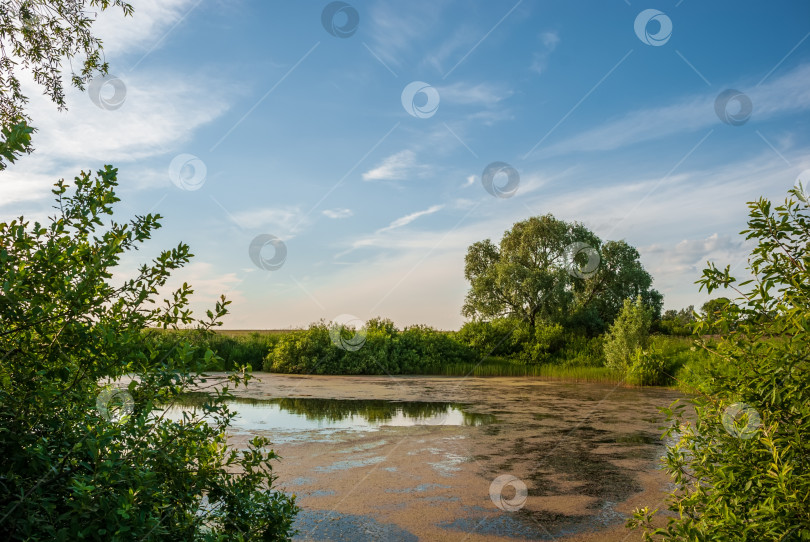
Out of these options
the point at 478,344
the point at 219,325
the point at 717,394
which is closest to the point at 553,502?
the point at 717,394

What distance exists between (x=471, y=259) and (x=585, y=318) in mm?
8053

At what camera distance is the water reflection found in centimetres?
933

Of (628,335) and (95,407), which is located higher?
(628,335)

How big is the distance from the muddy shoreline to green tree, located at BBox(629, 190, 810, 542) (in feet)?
6.82

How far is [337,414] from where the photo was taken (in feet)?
34.9

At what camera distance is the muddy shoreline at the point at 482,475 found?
4527 millimetres

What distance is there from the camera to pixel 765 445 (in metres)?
2.40

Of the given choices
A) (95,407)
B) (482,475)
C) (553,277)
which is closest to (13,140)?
(95,407)

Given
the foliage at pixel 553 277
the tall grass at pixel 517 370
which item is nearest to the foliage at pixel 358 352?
the tall grass at pixel 517 370

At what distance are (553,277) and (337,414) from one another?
69.6 ft

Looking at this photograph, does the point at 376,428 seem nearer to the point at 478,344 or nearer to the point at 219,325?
the point at 219,325

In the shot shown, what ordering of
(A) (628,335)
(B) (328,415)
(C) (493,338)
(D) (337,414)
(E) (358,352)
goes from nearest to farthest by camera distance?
1. (B) (328,415)
2. (D) (337,414)
3. (A) (628,335)
4. (E) (358,352)
5. (C) (493,338)

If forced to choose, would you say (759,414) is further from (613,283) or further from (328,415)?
(613,283)

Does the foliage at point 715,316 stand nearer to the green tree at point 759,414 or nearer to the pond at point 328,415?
the green tree at point 759,414
